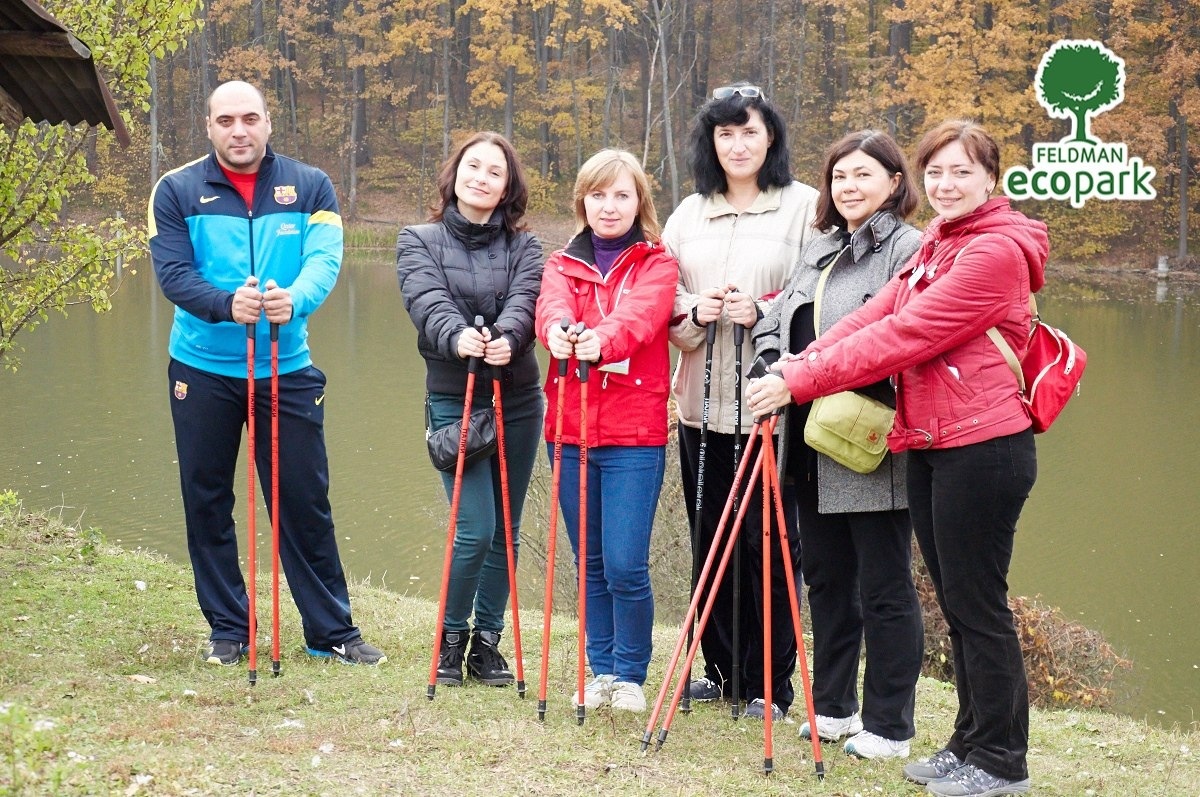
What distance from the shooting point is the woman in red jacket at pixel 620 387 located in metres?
3.90

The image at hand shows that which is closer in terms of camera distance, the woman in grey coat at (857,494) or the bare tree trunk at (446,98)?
the woman in grey coat at (857,494)

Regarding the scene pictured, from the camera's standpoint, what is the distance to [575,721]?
3873 millimetres

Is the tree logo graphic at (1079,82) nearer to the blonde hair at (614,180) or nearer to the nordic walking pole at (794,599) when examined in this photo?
the blonde hair at (614,180)

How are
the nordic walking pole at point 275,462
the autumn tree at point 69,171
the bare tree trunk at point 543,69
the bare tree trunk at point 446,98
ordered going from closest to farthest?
the nordic walking pole at point 275,462, the autumn tree at point 69,171, the bare tree trunk at point 446,98, the bare tree trunk at point 543,69

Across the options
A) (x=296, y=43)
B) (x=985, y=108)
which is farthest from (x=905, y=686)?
(x=296, y=43)

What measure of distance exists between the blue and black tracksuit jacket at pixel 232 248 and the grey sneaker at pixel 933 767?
98.0 inches

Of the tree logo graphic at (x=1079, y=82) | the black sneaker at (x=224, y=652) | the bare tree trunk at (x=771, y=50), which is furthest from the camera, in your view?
the bare tree trunk at (x=771, y=50)

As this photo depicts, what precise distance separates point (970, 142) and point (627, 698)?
209 cm

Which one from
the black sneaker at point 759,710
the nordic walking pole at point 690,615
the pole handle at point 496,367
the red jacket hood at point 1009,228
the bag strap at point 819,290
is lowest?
the black sneaker at point 759,710

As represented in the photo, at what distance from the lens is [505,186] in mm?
4176

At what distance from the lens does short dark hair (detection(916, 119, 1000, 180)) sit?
326 centimetres

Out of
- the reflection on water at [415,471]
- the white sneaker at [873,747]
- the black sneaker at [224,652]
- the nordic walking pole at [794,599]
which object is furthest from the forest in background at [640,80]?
the white sneaker at [873,747]

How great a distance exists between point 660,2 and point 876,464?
29566 millimetres

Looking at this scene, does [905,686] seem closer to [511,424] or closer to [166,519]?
[511,424]
